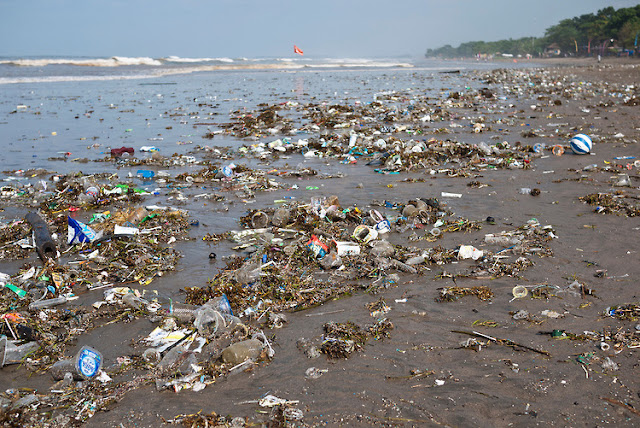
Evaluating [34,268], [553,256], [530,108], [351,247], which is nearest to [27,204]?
[34,268]

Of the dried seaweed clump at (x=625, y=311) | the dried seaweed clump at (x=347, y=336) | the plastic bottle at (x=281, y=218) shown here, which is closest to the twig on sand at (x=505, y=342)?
the dried seaweed clump at (x=347, y=336)

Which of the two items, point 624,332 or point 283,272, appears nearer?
point 624,332

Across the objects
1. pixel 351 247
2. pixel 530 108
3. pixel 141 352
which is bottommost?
pixel 141 352

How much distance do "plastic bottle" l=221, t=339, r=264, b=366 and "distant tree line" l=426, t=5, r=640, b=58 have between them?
67.1m

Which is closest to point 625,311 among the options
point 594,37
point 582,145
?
point 582,145

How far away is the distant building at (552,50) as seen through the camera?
89562 millimetres

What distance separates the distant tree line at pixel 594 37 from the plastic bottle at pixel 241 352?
67.1 m

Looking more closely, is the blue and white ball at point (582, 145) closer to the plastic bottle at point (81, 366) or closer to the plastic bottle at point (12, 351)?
the plastic bottle at point (81, 366)

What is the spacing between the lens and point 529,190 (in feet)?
22.6

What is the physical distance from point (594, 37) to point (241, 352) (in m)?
84.7

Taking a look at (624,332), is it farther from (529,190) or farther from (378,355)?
(529,190)

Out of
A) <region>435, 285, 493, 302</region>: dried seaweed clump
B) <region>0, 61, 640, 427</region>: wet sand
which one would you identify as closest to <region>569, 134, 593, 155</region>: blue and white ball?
<region>0, 61, 640, 427</region>: wet sand

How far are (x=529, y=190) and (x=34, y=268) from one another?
6.66 metres

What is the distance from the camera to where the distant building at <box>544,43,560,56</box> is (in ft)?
294
